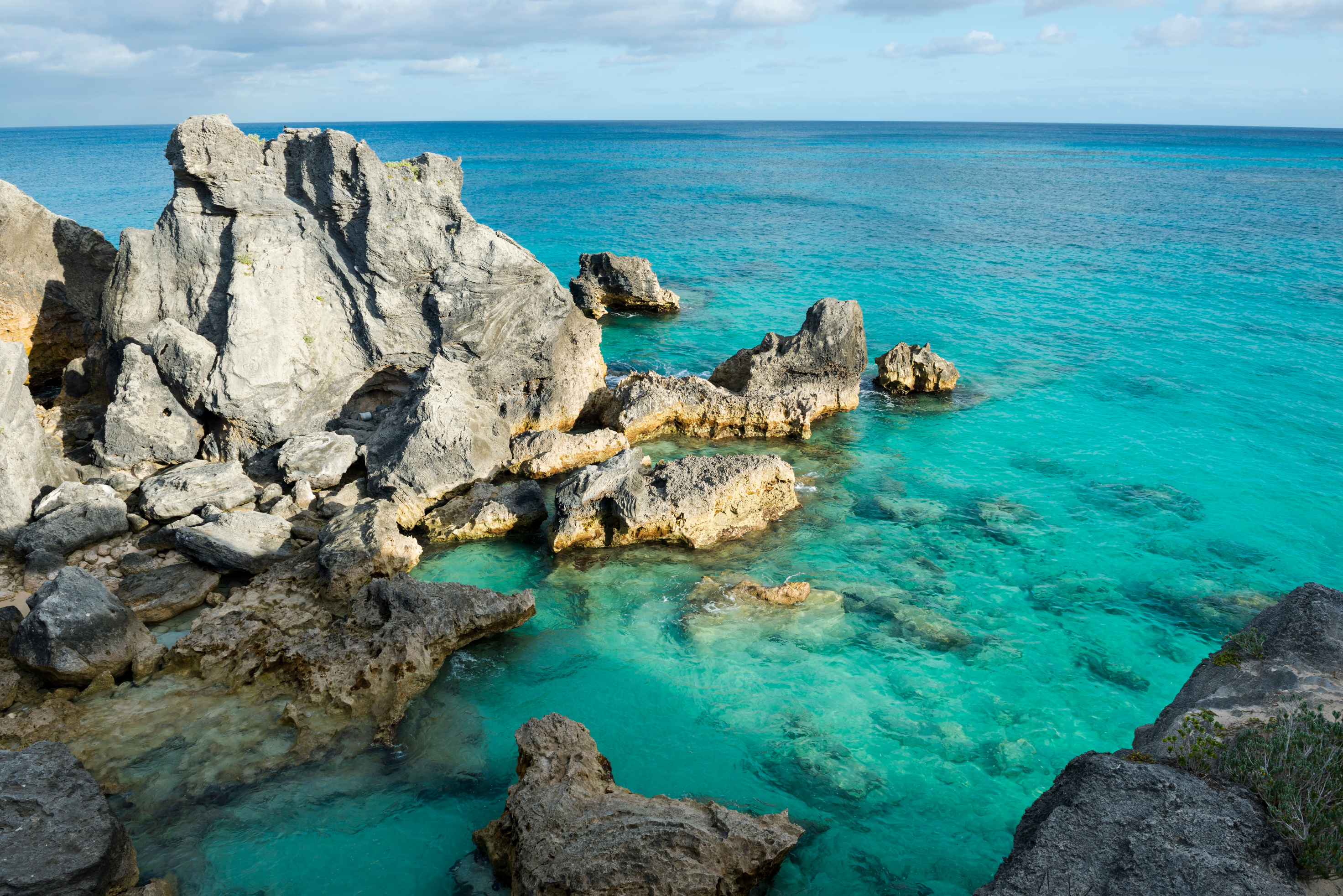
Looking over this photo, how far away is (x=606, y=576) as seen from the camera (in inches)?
623

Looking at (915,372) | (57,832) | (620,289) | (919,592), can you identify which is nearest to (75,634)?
(57,832)

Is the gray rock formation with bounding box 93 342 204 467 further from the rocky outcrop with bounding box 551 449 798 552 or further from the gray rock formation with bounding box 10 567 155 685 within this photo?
the rocky outcrop with bounding box 551 449 798 552

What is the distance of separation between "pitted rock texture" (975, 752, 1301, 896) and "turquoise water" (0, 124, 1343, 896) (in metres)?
3.78

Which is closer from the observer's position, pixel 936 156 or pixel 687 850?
pixel 687 850

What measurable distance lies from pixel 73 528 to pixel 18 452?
99.3 inches

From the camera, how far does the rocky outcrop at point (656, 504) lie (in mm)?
16531

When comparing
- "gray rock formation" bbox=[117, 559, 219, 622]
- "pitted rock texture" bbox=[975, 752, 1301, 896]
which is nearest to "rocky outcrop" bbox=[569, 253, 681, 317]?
"gray rock formation" bbox=[117, 559, 219, 622]

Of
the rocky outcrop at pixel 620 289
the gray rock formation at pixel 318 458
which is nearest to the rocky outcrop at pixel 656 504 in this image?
the gray rock formation at pixel 318 458

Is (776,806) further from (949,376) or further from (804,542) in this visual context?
(949,376)

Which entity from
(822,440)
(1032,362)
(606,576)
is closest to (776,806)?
(606,576)

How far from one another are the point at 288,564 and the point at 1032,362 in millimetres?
27916

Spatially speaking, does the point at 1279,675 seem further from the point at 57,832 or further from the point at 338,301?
the point at 338,301

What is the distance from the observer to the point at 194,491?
53.4 feet

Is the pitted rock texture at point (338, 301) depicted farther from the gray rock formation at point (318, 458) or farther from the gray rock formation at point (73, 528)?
the gray rock formation at point (73, 528)
